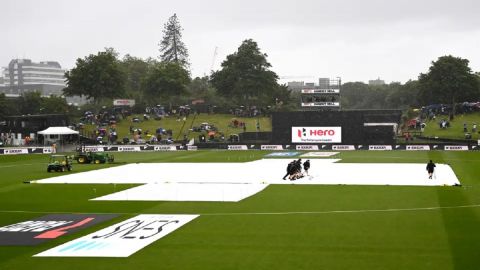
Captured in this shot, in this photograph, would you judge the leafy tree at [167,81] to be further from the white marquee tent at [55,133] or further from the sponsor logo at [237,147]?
the sponsor logo at [237,147]

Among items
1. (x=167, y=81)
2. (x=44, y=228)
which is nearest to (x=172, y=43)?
(x=167, y=81)

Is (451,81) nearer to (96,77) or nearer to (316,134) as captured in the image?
(316,134)

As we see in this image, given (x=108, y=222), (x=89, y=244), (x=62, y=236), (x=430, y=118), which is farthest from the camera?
(x=430, y=118)

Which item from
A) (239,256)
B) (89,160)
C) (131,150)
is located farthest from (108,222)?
(131,150)

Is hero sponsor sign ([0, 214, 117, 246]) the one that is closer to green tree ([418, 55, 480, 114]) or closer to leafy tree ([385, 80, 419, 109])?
green tree ([418, 55, 480, 114])

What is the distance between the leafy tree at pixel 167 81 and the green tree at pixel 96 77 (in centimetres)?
1058

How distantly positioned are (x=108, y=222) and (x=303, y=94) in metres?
71.3

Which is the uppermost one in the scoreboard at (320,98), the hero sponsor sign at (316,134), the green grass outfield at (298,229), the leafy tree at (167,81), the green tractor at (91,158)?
the leafy tree at (167,81)

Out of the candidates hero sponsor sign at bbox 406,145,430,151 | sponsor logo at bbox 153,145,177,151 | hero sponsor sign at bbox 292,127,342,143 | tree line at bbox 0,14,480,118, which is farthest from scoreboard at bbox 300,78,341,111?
tree line at bbox 0,14,480,118

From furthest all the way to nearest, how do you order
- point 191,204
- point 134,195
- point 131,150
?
point 131,150, point 134,195, point 191,204

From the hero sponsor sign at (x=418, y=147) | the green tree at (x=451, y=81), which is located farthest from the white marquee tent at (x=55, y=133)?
the green tree at (x=451, y=81)

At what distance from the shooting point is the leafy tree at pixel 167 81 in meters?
141

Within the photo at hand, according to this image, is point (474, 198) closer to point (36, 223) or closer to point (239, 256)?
point (239, 256)

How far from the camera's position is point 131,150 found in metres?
93.9
